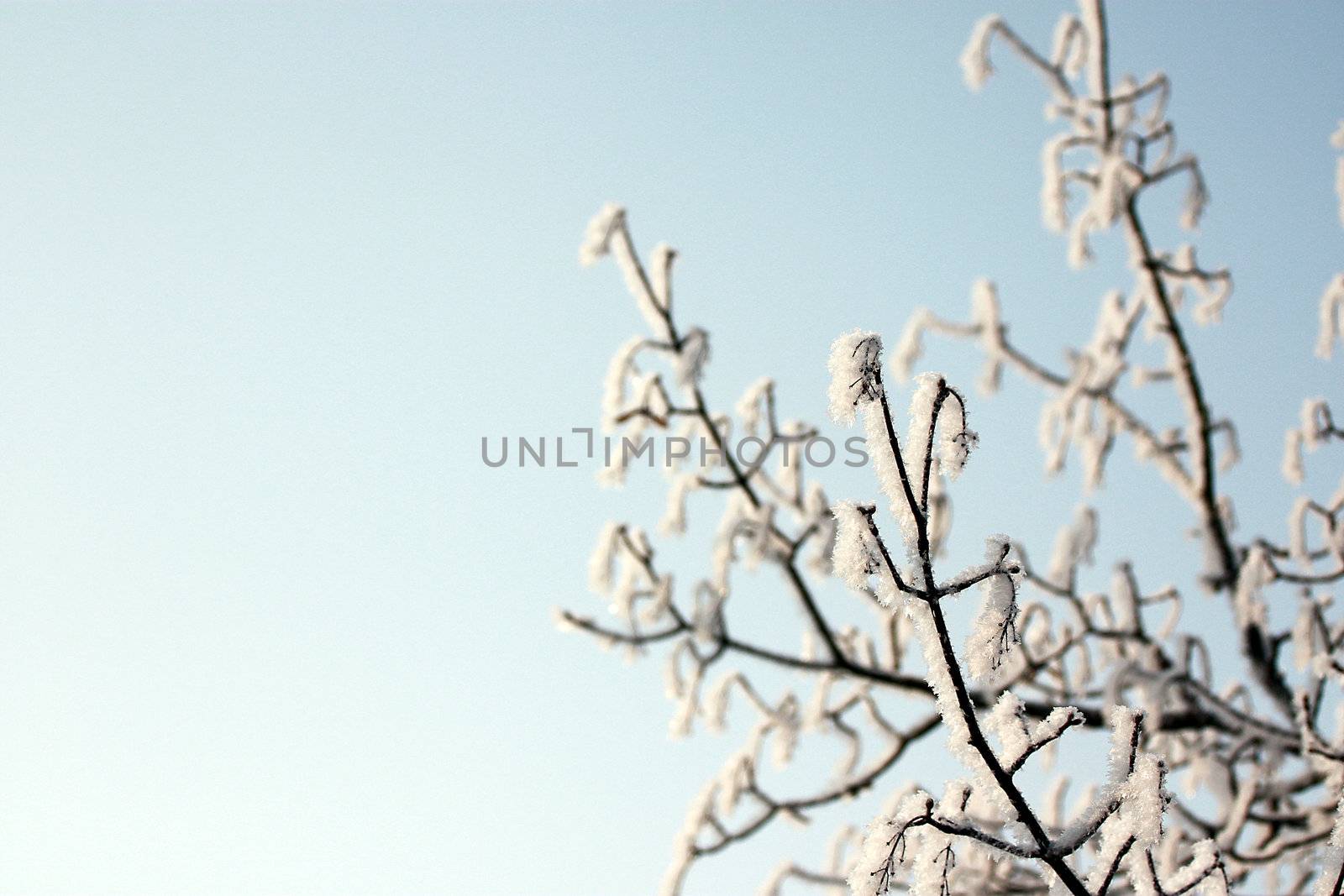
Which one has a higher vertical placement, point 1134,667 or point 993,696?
point 1134,667

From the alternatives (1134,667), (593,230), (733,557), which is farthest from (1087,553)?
(593,230)

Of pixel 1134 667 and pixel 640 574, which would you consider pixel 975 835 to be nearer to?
pixel 640 574

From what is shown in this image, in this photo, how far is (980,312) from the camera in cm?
397

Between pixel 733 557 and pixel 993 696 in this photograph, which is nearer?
pixel 993 696

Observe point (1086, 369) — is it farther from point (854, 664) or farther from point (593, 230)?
point (593, 230)

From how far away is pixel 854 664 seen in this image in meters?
2.68

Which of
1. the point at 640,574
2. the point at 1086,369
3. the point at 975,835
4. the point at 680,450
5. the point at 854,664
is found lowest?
the point at 975,835

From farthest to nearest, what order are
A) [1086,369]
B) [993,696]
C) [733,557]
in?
[1086,369], [733,557], [993,696]

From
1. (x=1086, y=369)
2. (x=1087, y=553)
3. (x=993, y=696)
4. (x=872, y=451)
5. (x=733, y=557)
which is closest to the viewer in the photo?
(x=872, y=451)

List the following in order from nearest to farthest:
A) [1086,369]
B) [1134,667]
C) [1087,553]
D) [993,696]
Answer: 1. [993,696]
2. [1134,667]
3. [1087,553]
4. [1086,369]

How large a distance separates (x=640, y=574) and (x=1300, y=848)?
228cm

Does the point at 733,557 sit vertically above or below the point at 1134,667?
above

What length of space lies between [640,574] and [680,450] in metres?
0.36

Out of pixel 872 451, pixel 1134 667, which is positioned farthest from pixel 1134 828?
pixel 1134 667
